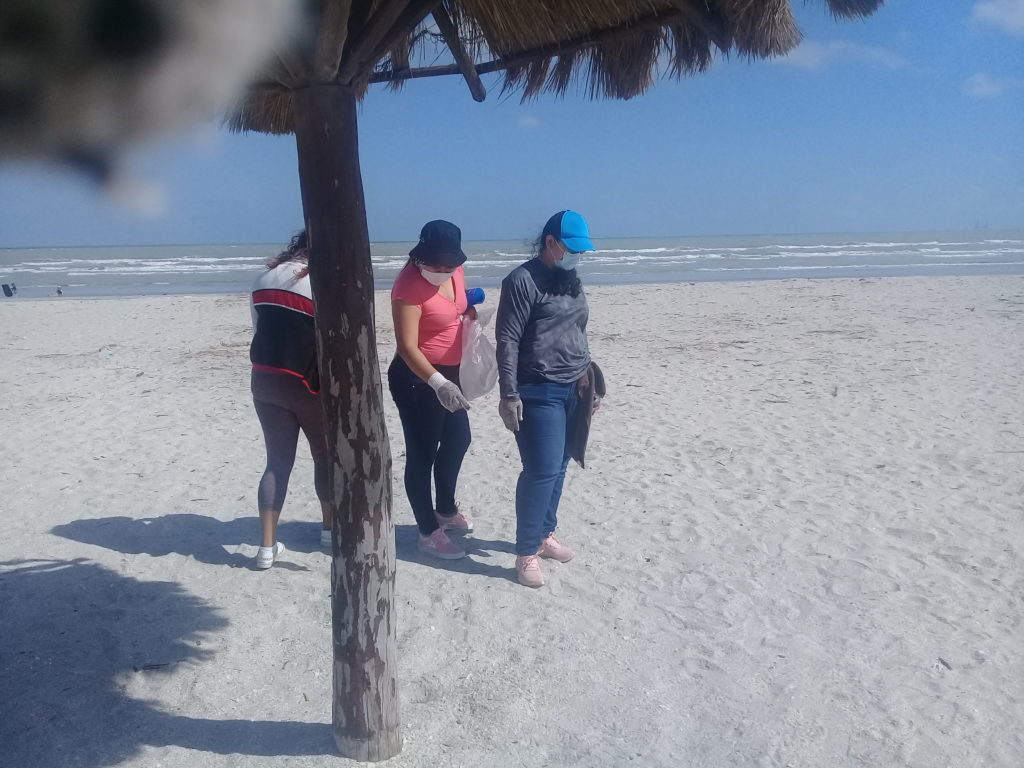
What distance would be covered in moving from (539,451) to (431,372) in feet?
2.08

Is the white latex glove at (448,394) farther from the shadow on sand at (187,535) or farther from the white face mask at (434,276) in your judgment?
the shadow on sand at (187,535)

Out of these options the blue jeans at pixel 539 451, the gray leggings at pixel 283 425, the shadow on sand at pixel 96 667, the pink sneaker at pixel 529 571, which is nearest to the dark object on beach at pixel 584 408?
the blue jeans at pixel 539 451

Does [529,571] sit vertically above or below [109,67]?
below

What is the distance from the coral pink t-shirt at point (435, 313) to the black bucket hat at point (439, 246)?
4.9 inches

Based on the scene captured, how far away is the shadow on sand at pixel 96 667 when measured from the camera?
2.74 m

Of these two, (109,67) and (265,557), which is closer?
(109,67)

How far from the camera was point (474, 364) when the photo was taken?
3893 mm

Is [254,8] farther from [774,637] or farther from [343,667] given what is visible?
[774,637]

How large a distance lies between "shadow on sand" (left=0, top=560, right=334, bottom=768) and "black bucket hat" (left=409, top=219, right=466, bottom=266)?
187 cm

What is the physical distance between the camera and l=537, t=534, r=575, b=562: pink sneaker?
164 inches

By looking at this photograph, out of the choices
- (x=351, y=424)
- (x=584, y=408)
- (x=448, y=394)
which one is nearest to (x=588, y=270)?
(x=584, y=408)

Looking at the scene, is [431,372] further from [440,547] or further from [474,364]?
[440,547]

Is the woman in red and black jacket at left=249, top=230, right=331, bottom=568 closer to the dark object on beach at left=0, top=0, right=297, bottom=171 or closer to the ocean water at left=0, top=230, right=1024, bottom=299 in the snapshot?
the dark object on beach at left=0, top=0, right=297, bottom=171

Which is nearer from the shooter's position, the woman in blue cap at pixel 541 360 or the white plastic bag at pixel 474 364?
the woman in blue cap at pixel 541 360
